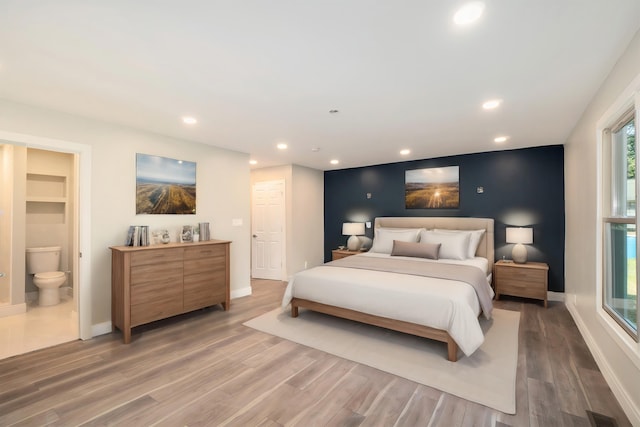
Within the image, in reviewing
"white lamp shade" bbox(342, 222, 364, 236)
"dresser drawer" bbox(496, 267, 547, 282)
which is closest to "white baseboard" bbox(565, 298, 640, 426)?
"dresser drawer" bbox(496, 267, 547, 282)

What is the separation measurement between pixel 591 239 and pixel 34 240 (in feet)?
24.0

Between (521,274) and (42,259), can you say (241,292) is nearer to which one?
(42,259)

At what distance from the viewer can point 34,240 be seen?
458 centimetres

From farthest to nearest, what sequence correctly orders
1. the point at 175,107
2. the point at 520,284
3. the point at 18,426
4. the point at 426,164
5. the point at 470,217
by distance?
the point at 426,164 → the point at 470,217 → the point at 520,284 → the point at 175,107 → the point at 18,426

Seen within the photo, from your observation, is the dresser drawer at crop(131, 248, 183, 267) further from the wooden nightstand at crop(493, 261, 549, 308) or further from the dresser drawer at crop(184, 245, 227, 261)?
the wooden nightstand at crop(493, 261, 549, 308)

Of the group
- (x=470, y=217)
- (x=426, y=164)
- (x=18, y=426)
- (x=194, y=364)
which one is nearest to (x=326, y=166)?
(x=426, y=164)

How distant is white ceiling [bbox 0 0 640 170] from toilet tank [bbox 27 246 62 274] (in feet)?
8.67

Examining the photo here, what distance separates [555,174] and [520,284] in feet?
5.77

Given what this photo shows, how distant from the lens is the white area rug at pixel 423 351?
226 centimetres

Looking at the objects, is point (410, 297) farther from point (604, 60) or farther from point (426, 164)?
point (426, 164)

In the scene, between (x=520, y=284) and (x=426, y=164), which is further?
(x=426, y=164)

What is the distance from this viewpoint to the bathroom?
3.30 meters

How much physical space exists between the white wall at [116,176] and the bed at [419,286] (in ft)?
5.79

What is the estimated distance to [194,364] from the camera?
103 inches
